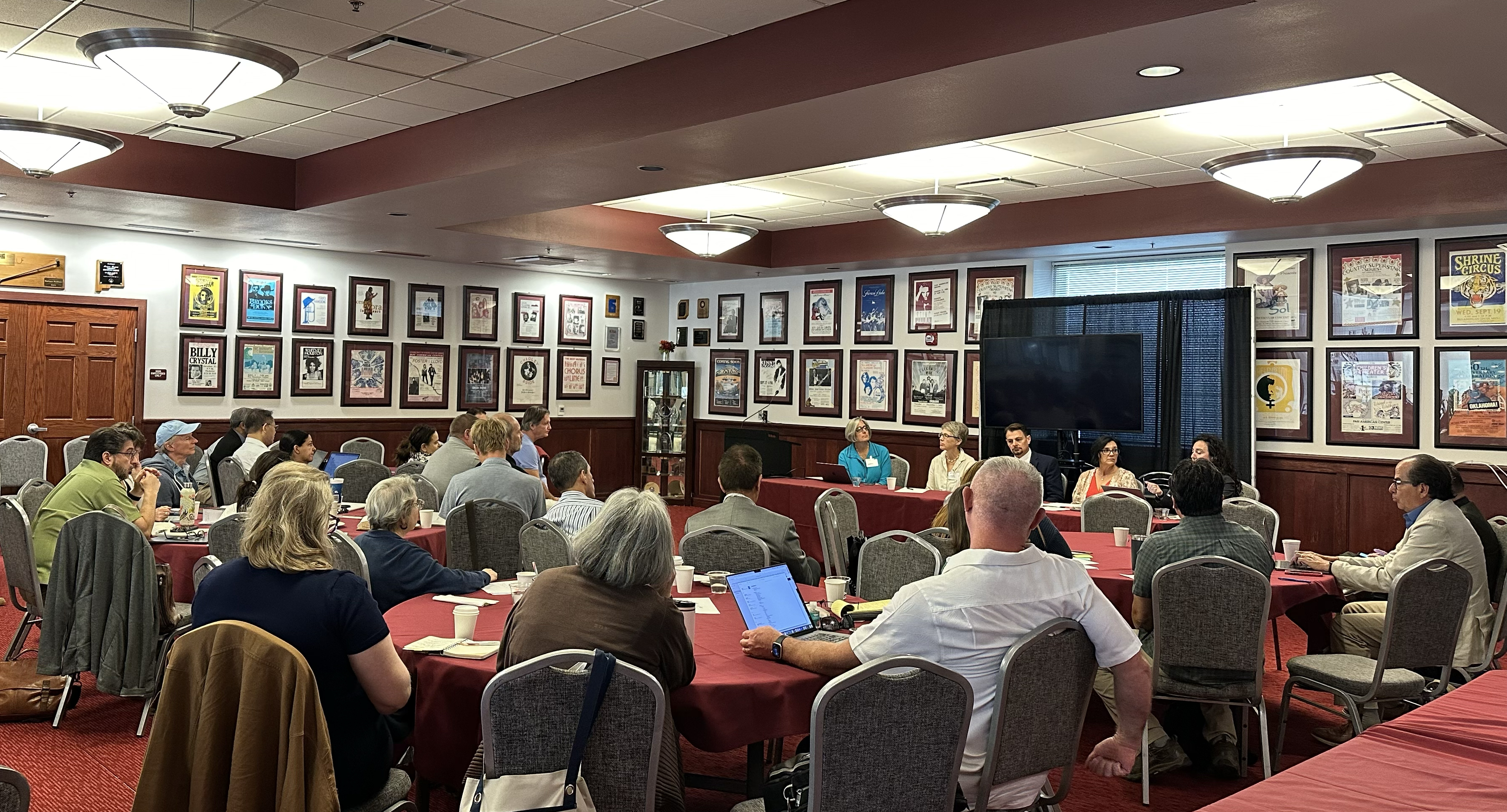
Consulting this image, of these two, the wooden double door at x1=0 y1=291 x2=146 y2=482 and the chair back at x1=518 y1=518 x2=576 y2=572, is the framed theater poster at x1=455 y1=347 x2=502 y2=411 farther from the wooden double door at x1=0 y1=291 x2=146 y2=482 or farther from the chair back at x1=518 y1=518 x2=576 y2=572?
the chair back at x1=518 y1=518 x2=576 y2=572

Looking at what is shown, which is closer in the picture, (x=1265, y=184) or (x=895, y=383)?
(x=1265, y=184)

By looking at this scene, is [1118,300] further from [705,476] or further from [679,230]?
[705,476]

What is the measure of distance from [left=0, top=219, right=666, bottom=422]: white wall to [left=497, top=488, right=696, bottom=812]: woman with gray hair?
32.8 ft

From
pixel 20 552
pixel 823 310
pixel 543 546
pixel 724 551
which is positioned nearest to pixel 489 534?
pixel 543 546

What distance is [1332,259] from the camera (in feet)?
30.8

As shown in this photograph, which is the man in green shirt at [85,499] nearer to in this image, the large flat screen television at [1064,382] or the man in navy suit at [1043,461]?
the man in navy suit at [1043,461]

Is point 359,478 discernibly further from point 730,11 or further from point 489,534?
point 730,11

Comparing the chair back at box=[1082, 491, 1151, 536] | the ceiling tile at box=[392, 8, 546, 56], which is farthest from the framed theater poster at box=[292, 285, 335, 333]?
the chair back at box=[1082, 491, 1151, 536]

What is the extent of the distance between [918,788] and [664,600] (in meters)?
0.83

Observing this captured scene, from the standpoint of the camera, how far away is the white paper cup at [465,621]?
353cm

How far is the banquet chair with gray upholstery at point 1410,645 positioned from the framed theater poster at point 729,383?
10161 mm

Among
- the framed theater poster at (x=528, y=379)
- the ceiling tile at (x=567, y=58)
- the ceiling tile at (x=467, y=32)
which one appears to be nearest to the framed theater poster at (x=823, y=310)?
the framed theater poster at (x=528, y=379)

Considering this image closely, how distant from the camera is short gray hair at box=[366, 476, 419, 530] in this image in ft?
14.1

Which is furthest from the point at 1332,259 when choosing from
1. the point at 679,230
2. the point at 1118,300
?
the point at 679,230
